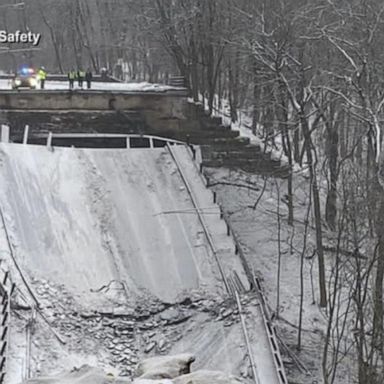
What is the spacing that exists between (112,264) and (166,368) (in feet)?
28.0

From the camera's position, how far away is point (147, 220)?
18.8 metres

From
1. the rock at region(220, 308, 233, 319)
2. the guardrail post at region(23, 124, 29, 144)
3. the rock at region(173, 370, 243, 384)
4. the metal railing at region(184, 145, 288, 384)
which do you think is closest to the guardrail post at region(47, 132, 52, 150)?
the guardrail post at region(23, 124, 29, 144)

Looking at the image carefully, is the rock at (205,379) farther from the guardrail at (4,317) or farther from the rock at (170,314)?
the rock at (170,314)

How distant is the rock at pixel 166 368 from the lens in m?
8.62

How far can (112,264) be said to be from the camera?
17203mm

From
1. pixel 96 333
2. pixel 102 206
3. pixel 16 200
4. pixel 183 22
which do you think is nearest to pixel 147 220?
pixel 102 206

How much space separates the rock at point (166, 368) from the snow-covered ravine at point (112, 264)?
4.11 m

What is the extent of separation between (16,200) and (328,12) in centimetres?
1078

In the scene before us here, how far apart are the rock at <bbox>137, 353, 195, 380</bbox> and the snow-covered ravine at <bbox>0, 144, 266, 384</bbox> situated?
4109 millimetres

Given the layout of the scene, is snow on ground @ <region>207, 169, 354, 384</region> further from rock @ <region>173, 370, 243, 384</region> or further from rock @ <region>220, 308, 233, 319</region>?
rock @ <region>173, 370, 243, 384</region>

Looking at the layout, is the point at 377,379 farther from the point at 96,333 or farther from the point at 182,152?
the point at 182,152

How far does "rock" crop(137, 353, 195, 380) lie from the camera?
8616 mm

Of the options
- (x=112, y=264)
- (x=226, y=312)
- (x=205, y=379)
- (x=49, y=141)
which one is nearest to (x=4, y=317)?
(x=112, y=264)

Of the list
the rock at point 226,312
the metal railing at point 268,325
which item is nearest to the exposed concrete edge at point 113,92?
the metal railing at point 268,325
